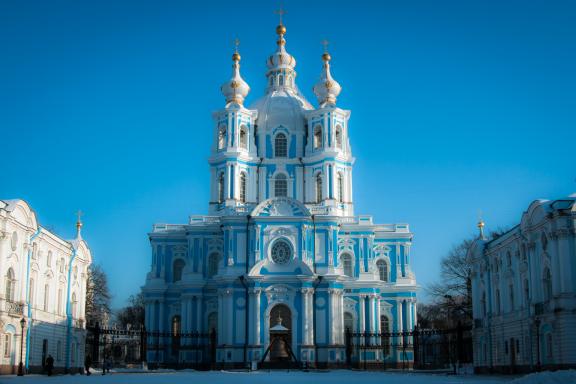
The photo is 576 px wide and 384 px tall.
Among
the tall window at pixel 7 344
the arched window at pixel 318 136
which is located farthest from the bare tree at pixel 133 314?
the tall window at pixel 7 344

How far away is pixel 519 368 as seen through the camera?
123ft

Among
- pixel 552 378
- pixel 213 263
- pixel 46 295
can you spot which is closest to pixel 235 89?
pixel 213 263

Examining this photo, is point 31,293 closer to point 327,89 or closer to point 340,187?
point 340,187

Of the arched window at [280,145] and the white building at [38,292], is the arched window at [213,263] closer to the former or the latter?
the arched window at [280,145]

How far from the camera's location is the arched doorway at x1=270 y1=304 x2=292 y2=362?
51.3 metres

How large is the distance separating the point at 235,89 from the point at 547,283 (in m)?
35.3

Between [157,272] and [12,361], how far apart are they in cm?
2479

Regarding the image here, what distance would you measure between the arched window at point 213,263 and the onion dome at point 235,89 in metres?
12.6

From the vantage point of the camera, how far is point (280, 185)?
62844mm

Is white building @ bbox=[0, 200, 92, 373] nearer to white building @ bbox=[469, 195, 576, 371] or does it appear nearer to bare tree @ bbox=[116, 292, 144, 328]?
white building @ bbox=[469, 195, 576, 371]

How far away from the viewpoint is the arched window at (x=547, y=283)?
34062mm

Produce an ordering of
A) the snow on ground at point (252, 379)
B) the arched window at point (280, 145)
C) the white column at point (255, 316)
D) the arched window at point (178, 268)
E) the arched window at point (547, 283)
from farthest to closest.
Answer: the arched window at point (280, 145)
the arched window at point (178, 268)
the white column at point (255, 316)
the arched window at point (547, 283)
the snow on ground at point (252, 379)

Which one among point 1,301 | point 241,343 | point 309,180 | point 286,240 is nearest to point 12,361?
point 1,301

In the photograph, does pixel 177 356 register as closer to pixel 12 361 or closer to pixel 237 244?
pixel 237 244
